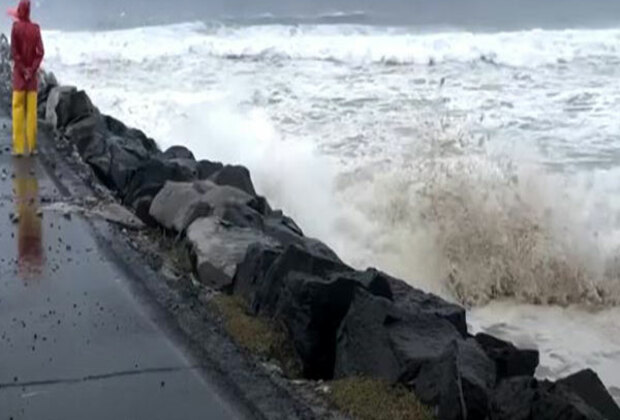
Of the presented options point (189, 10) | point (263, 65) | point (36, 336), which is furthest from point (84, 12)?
point (36, 336)

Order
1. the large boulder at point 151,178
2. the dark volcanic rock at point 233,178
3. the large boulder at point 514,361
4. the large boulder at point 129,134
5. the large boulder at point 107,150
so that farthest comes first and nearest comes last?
the large boulder at point 129,134
the dark volcanic rock at point 233,178
the large boulder at point 107,150
the large boulder at point 151,178
the large boulder at point 514,361

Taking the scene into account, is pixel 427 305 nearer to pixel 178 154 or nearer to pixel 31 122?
pixel 31 122

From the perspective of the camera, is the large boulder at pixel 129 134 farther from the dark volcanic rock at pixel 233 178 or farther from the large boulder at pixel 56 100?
the dark volcanic rock at pixel 233 178

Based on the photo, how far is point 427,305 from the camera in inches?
258

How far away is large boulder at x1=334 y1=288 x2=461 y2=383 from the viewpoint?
203 inches

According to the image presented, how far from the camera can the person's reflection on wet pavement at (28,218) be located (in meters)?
7.04

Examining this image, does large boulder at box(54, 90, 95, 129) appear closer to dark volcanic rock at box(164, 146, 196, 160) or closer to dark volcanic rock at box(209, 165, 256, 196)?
dark volcanic rock at box(164, 146, 196, 160)

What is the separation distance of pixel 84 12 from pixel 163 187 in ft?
142

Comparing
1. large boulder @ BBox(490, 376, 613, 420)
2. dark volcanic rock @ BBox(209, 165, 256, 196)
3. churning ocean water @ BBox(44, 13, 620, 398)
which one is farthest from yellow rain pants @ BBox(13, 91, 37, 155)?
large boulder @ BBox(490, 376, 613, 420)

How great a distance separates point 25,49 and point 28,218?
120 inches

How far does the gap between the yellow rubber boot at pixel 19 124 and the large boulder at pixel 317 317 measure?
5.44m

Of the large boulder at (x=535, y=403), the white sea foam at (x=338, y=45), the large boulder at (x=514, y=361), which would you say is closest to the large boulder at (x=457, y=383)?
the large boulder at (x=535, y=403)

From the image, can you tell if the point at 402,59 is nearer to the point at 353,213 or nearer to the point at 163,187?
the point at 353,213

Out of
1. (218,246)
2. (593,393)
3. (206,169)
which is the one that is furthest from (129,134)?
(593,393)
